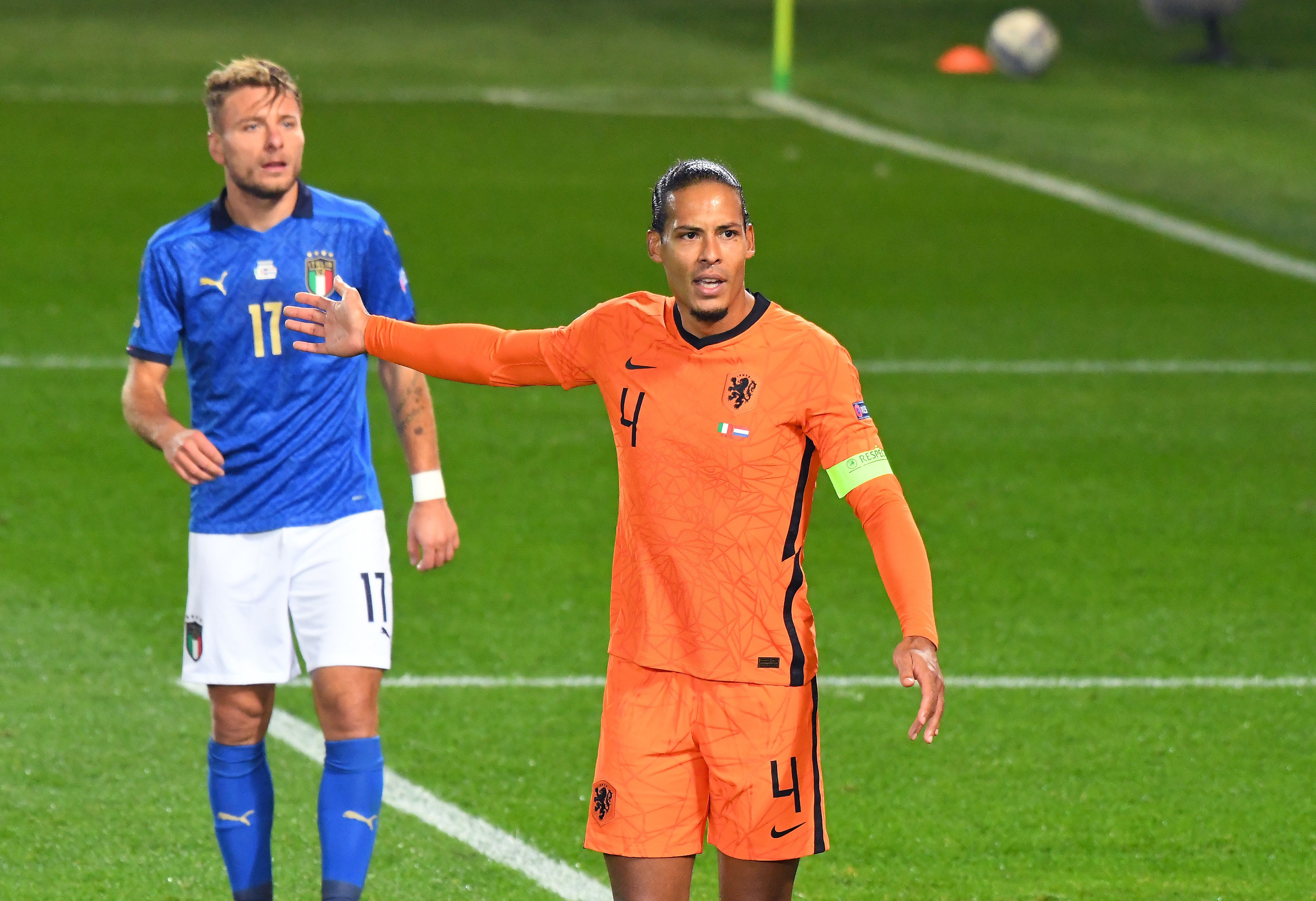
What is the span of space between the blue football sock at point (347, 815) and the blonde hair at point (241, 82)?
155 centimetres

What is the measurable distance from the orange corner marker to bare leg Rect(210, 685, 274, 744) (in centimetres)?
2027

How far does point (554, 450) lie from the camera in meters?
10.4

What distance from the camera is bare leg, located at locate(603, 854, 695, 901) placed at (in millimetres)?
4004

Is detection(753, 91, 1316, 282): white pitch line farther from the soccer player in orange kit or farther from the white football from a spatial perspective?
the soccer player in orange kit

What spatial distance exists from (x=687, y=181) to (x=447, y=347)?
66 centimetres

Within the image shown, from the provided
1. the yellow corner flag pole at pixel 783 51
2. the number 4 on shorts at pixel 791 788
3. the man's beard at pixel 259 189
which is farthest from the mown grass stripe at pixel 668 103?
the number 4 on shorts at pixel 791 788

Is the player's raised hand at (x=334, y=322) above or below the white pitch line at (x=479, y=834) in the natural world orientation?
above

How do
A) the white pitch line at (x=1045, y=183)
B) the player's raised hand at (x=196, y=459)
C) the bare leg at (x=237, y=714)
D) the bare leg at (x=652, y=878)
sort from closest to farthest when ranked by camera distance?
1. the bare leg at (x=652, y=878)
2. the player's raised hand at (x=196, y=459)
3. the bare leg at (x=237, y=714)
4. the white pitch line at (x=1045, y=183)

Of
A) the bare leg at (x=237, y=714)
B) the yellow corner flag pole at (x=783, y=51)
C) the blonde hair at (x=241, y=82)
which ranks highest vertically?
the yellow corner flag pole at (x=783, y=51)

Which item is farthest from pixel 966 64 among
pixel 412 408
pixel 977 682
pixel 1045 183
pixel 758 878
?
pixel 758 878

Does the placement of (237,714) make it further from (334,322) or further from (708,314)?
(708,314)

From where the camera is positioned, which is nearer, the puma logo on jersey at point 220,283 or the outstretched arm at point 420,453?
the puma logo on jersey at point 220,283

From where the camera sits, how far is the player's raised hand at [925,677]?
143 inches

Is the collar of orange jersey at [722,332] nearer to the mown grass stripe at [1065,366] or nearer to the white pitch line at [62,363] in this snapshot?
the mown grass stripe at [1065,366]
